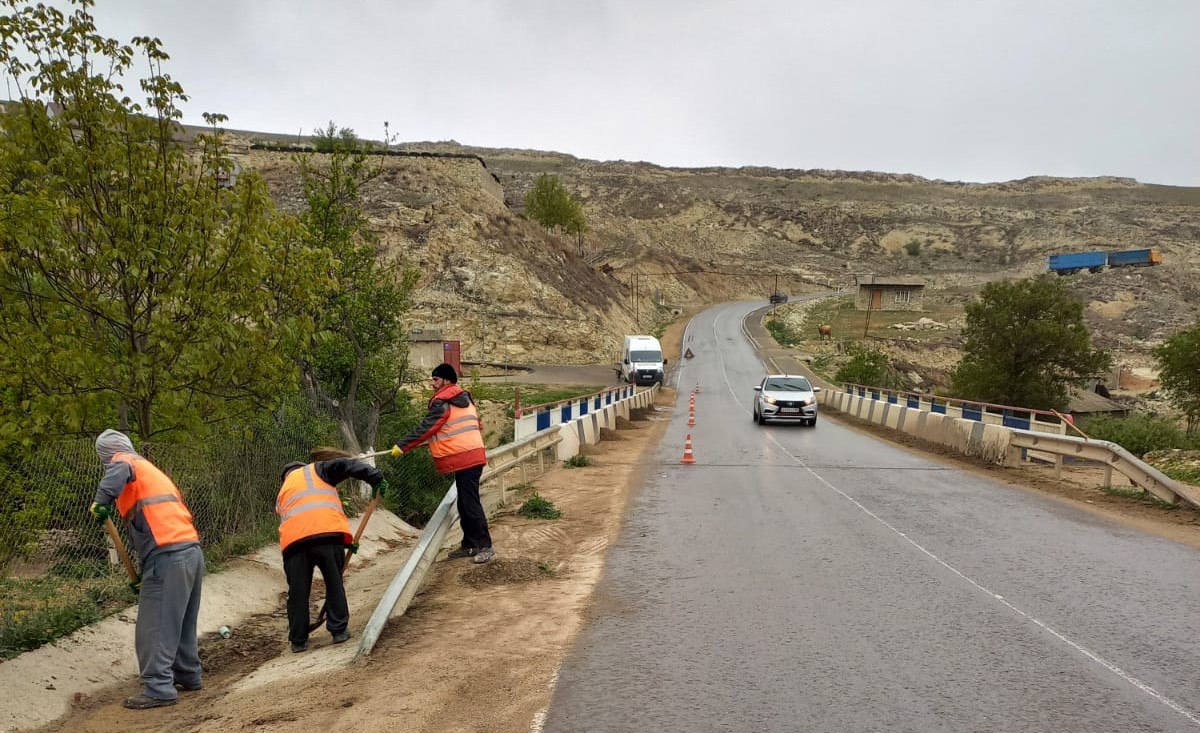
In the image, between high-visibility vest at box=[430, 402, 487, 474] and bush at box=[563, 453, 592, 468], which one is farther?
bush at box=[563, 453, 592, 468]

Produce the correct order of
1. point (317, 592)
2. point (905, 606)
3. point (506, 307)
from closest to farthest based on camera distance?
point (905, 606)
point (317, 592)
point (506, 307)

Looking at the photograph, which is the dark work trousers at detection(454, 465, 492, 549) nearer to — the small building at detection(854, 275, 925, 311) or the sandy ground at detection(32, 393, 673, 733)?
the sandy ground at detection(32, 393, 673, 733)

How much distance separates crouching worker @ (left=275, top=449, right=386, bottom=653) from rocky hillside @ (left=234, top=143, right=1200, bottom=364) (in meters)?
23.6

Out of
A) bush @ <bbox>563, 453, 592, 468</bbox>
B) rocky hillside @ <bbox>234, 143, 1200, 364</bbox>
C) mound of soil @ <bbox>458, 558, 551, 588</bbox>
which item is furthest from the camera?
rocky hillside @ <bbox>234, 143, 1200, 364</bbox>

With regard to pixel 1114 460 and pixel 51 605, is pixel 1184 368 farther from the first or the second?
pixel 51 605

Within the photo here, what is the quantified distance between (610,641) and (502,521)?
4.91 meters

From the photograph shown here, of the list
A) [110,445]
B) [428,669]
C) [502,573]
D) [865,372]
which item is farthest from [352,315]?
[865,372]

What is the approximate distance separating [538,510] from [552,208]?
86057mm

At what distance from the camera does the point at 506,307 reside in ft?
188

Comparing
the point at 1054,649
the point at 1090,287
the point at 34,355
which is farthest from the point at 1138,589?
the point at 1090,287

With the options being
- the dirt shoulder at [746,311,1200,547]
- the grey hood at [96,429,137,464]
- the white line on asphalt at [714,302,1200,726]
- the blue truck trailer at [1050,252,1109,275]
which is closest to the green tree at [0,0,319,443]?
the grey hood at [96,429,137,464]

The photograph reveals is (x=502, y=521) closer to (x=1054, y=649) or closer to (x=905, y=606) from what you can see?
(x=905, y=606)

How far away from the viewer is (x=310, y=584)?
20.0ft

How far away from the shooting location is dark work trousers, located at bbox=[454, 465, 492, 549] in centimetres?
770
